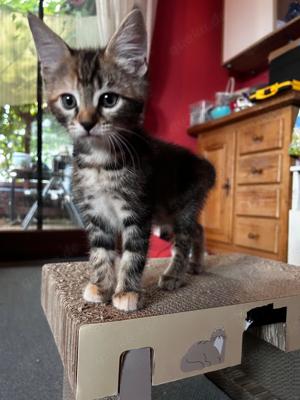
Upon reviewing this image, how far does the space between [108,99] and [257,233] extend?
3.88 ft

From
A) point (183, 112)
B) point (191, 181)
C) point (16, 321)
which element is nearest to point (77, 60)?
point (191, 181)

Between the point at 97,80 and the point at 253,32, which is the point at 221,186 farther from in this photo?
the point at 97,80

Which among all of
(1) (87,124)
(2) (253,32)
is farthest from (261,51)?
(1) (87,124)

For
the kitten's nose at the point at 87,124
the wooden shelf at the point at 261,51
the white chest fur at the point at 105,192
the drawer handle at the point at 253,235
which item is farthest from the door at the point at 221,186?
the kitten's nose at the point at 87,124

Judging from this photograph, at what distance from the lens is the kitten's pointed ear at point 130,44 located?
62 centimetres

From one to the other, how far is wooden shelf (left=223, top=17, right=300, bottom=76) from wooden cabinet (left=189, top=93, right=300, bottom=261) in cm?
49

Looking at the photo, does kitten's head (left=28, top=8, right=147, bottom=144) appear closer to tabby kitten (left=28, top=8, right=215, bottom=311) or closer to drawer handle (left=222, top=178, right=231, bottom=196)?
tabby kitten (left=28, top=8, right=215, bottom=311)

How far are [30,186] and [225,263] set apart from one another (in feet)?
5.25

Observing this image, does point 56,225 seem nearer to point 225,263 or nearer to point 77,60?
point 225,263

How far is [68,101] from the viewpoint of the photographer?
0.60 metres

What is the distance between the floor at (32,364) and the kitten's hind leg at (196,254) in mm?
308

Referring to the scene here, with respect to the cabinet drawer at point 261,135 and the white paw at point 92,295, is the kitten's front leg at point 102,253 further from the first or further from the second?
the cabinet drawer at point 261,135

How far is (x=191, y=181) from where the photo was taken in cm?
89

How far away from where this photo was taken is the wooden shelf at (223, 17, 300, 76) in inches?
67.2
